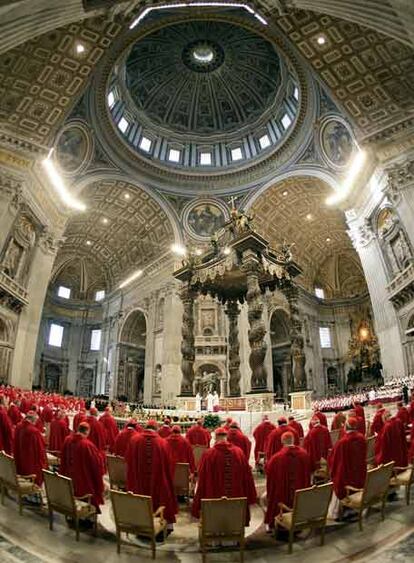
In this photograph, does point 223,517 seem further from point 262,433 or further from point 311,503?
point 262,433

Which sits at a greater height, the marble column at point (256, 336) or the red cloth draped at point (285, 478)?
the marble column at point (256, 336)

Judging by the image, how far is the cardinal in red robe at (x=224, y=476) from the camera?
385 centimetres

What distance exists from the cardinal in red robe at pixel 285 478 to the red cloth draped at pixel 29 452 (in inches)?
123

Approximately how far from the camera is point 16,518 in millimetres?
3982

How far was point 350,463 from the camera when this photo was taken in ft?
14.3

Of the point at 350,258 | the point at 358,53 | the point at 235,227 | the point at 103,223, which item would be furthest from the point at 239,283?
the point at 350,258

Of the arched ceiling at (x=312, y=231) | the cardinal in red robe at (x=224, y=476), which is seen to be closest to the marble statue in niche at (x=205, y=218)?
the arched ceiling at (x=312, y=231)

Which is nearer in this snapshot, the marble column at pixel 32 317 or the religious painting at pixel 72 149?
the marble column at pixel 32 317

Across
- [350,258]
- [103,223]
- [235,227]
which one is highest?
[103,223]

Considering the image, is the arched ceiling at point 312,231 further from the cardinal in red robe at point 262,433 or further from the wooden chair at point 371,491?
the wooden chair at point 371,491

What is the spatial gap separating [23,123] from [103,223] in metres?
10.6

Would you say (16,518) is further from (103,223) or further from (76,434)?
(103,223)

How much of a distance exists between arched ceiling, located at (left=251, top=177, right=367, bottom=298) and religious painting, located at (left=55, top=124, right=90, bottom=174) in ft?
34.1

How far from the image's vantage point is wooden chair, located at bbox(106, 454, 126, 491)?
4.99 meters
